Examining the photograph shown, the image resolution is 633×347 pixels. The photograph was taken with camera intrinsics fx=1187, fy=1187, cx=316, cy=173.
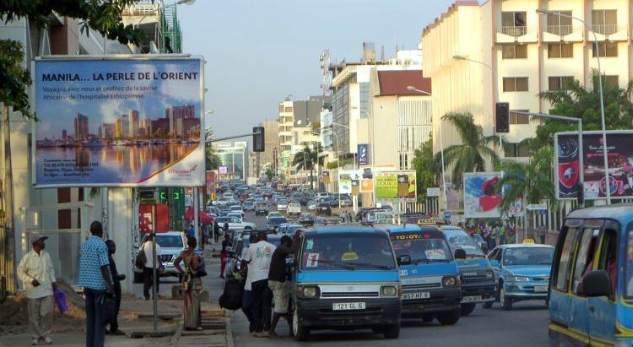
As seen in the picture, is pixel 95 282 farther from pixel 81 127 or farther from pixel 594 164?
pixel 594 164

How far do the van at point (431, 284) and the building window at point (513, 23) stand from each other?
65.1 meters

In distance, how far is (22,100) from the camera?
53.3ft

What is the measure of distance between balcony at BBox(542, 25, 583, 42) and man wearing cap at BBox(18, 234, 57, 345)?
7123 centimetres

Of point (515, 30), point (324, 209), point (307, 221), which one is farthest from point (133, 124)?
point (324, 209)

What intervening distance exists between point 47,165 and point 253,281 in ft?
17.1

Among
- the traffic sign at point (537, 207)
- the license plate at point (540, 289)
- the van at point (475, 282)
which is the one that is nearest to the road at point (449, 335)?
the van at point (475, 282)

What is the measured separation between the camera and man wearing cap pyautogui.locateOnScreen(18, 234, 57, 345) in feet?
62.3

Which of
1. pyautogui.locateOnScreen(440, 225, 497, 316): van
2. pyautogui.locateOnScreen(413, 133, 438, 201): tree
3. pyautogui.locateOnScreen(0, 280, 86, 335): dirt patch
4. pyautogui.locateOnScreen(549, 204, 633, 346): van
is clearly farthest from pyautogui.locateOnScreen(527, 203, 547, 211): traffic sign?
pyautogui.locateOnScreen(413, 133, 438, 201): tree

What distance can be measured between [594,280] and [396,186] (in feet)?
315

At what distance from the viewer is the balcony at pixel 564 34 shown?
86375 mm

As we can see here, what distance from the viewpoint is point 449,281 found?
73.3ft

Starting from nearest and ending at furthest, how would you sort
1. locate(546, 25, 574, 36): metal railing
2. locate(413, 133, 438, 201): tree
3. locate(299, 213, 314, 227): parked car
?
locate(299, 213, 314, 227): parked car < locate(546, 25, 574, 36): metal railing < locate(413, 133, 438, 201): tree

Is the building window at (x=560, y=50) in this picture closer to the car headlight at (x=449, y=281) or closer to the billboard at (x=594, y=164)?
the billboard at (x=594, y=164)

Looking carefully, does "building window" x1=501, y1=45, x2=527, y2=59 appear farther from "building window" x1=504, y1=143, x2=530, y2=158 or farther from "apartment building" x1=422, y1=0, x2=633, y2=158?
Answer: "building window" x1=504, y1=143, x2=530, y2=158
